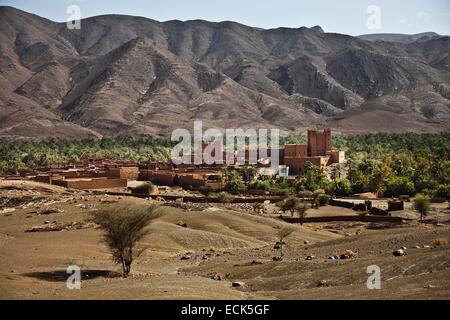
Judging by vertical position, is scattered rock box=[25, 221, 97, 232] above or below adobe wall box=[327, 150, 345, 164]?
below

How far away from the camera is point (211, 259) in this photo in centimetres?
3086

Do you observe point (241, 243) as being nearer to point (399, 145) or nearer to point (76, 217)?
point (76, 217)

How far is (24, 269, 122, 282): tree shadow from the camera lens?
23867mm

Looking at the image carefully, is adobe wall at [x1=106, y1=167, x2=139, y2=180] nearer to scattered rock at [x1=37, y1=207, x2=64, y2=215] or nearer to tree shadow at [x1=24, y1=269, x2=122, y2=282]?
scattered rock at [x1=37, y1=207, x2=64, y2=215]

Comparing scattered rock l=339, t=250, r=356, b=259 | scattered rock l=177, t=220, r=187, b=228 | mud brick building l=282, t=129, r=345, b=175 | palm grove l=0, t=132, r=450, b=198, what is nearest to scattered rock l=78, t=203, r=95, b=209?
scattered rock l=177, t=220, r=187, b=228

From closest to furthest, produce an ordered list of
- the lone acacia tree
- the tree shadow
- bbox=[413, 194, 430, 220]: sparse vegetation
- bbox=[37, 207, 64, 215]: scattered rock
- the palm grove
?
the tree shadow
the lone acacia tree
bbox=[37, 207, 64, 215]: scattered rock
bbox=[413, 194, 430, 220]: sparse vegetation
the palm grove

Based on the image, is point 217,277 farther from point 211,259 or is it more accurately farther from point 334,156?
point 334,156

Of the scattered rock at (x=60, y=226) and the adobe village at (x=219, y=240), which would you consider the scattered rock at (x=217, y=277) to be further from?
the scattered rock at (x=60, y=226)

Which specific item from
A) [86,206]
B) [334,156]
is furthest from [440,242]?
[334,156]

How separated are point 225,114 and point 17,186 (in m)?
135

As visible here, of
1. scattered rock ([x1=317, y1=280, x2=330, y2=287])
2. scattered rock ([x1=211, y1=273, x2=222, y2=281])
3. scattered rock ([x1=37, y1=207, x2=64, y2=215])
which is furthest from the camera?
scattered rock ([x1=37, y1=207, x2=64, y2=215])

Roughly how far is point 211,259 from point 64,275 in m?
8.32

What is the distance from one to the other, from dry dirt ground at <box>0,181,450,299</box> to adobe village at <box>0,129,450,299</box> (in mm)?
65
